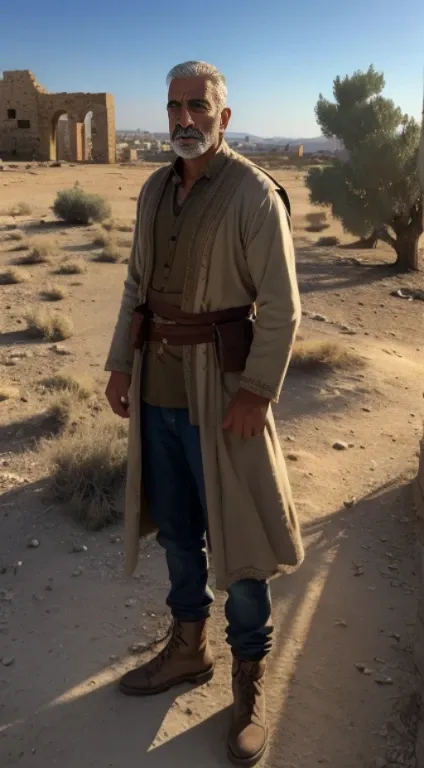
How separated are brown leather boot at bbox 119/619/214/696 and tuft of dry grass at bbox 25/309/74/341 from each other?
4.66 m

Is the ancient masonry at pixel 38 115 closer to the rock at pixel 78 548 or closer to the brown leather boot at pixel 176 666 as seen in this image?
the rock at pixel 78 548

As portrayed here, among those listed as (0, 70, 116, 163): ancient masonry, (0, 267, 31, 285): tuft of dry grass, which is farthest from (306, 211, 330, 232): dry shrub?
(0, 70, 116, 163): ancient masonry

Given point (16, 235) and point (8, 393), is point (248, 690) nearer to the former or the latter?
point (8, 393)

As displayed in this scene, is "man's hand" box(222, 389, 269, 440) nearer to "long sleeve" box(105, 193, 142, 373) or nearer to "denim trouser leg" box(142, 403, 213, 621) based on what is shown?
"denim trouser leg" box(142, 403, 213, 621)

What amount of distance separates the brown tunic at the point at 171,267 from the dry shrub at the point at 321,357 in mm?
4065

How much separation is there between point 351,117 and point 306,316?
5777 millimetres

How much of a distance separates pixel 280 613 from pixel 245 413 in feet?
4.34

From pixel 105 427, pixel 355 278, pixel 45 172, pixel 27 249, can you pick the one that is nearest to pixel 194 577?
pixel 105 427

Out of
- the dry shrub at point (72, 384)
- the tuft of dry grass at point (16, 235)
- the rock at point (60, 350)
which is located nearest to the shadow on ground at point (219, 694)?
the dry shrub at point (72, 384)

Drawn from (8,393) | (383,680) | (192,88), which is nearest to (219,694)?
(383,680)

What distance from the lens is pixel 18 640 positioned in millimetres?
2779

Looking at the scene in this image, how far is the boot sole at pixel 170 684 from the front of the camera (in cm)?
248

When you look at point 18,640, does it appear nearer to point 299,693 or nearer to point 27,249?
point 299,693

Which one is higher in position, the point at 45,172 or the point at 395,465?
the point at 45,172
